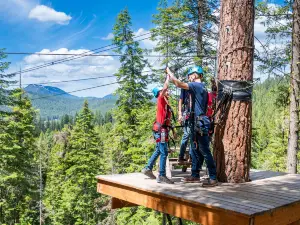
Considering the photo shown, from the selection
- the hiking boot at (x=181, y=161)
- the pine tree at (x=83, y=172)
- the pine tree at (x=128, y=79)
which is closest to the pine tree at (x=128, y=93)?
the pine tree at (x=128, y=79)

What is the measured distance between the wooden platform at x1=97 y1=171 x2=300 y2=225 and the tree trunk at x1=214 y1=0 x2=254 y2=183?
0.32 metres

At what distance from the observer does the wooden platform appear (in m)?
3.52

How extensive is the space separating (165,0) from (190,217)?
13.4 m

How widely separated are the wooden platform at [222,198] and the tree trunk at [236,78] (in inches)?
12.8

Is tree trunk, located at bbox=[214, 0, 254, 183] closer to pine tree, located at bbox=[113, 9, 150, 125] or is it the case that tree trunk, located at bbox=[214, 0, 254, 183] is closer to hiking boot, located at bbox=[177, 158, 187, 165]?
hiking boot, located at bbox=[177, 158, 187, 165]

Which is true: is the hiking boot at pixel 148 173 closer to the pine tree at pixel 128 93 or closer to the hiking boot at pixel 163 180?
the hiking boot at pixel 163 180

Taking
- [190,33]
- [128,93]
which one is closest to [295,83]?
[190,33]

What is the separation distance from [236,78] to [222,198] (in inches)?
77.5

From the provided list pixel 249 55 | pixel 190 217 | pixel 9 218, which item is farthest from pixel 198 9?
pixel 9 218

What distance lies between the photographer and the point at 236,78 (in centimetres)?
502

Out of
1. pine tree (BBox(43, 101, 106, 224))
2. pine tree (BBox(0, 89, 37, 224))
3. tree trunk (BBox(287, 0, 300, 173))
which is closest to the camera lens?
tree trunk (BBox(287, 0, 300, 173))

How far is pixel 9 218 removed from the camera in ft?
70.6

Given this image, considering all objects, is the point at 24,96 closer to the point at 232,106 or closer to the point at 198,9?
the point at 198,9

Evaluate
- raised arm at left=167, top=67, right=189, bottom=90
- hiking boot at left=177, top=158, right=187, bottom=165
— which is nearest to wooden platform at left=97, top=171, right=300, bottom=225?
hiking boot at left=177, top=158, right=187, bottom=165
